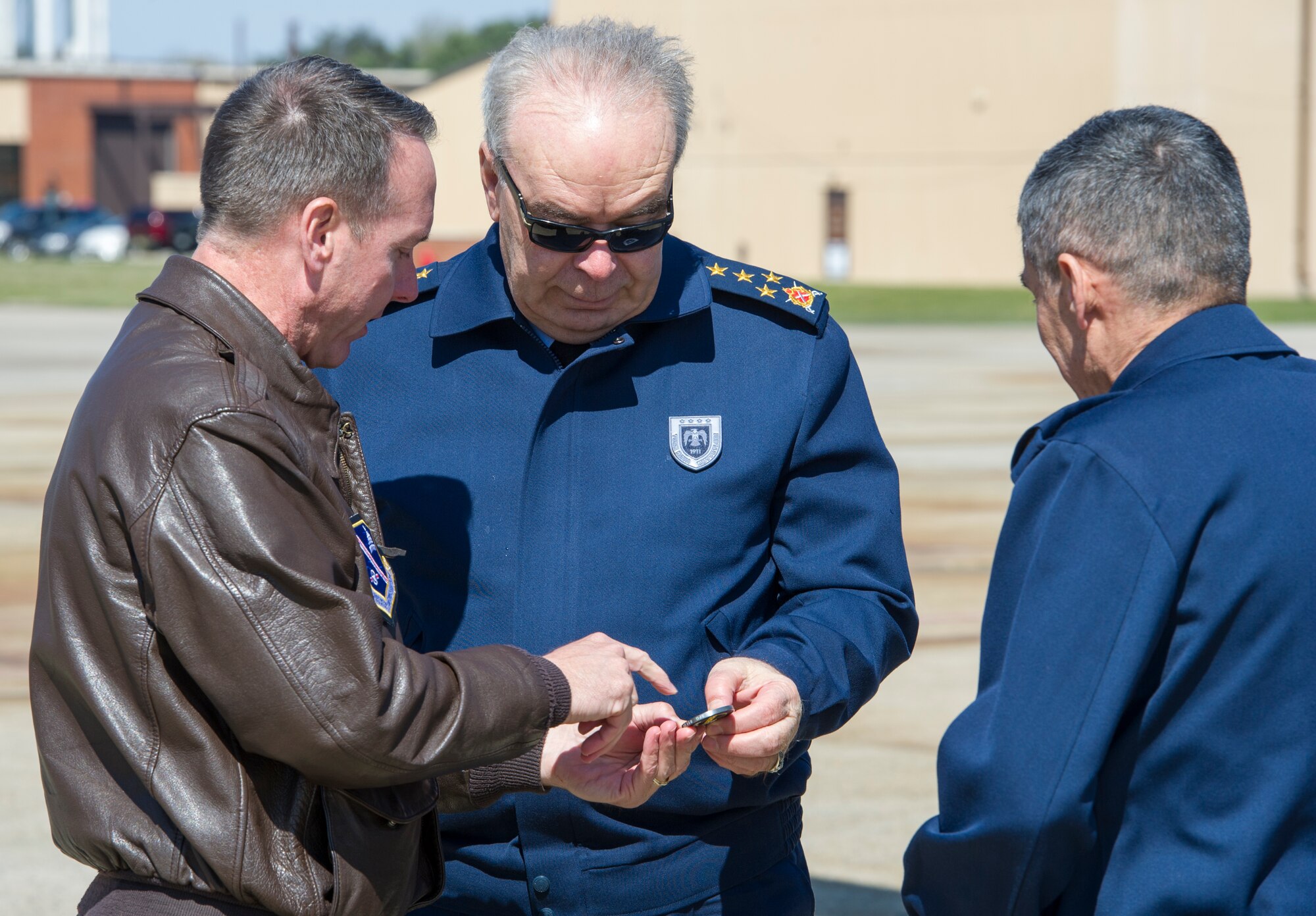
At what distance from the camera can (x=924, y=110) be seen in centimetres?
4259

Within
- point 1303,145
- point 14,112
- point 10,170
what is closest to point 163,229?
point 14,112

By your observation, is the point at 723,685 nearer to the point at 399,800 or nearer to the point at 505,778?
the point at 505,778

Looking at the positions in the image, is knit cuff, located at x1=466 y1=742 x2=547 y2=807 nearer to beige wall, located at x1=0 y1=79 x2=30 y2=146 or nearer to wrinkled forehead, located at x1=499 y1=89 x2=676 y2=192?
wrinkled forehead, located at x1=499 y1=89 x2=676 y2=192

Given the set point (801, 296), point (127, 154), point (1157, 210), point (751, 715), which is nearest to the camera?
point (1157, 210)

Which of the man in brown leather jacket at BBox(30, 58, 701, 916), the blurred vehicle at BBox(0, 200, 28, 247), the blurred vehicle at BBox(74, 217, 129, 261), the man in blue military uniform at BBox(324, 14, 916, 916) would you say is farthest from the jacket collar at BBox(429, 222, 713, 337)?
the blurred vehicle at BBox(0, 200, 28, 247)

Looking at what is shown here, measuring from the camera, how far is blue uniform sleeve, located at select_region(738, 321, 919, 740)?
2629mm

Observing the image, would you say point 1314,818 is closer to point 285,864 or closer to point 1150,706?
point 1150,706

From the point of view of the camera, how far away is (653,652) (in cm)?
262

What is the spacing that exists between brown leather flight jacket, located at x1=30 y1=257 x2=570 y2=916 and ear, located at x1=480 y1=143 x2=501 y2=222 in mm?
742

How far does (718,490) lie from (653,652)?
289 millimetres

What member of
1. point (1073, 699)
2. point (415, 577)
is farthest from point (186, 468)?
point (1073, 699)

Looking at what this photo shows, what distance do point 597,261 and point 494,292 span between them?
246 mm

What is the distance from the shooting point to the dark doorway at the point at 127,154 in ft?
206

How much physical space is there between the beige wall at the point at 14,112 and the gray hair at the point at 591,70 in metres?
64.5
